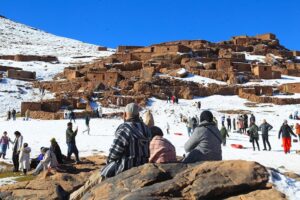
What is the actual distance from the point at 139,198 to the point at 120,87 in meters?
43.7

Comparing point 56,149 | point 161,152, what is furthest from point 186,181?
point 56,149

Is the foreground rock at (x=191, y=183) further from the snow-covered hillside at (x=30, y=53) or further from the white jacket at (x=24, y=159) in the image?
the snow-covered hillside at (x=30, y=53)

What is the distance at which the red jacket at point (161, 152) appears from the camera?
7.77m

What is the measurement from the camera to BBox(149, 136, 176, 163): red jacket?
7768 mm

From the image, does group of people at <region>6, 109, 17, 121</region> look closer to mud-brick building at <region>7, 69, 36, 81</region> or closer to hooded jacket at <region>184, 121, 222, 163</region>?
mud-brick building at <region>7, 69, 36, 81</region>

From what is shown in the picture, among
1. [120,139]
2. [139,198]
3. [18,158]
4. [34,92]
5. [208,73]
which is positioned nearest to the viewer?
[139,198]

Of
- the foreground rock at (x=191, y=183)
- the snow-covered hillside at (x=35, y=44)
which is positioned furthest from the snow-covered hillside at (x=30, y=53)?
the foreground rock at (x=191, y=183)

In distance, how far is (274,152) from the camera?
766 inches

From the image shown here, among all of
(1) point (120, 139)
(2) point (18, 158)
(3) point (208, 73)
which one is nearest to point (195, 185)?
(1) point (120, 139)

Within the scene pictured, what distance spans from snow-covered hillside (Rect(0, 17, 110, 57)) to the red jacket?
85397mm

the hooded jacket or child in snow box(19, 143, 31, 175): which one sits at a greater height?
the hooded jacket

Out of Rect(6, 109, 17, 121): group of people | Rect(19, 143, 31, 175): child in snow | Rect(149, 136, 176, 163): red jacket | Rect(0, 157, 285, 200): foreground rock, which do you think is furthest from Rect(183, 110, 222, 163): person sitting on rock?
Rect(6, 109, 17, 121): group of people

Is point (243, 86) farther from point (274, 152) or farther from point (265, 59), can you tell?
point (274, 152)

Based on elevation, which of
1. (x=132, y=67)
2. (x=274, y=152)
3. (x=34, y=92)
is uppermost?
(x=132, y=67)
